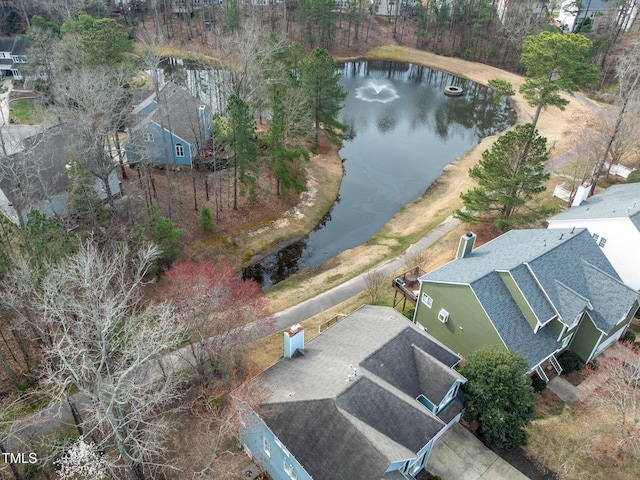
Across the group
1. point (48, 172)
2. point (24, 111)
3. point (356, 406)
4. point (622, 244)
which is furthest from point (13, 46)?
point (622, 244)

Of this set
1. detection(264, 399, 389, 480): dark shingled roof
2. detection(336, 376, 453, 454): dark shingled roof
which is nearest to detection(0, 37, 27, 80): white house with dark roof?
detection(264, 399, 389, 480): dark shingled roof

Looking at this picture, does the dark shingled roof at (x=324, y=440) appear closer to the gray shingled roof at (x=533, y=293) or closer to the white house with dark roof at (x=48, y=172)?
the gray shingled roof at (x=533, y=293)

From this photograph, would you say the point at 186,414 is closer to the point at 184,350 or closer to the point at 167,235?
the point at 184,350

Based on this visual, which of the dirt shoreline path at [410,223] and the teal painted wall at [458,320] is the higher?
the teal painted wall at [458,320]

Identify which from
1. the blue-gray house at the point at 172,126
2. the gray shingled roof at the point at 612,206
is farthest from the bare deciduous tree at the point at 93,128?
the gray shingled roof at the point at 612,206

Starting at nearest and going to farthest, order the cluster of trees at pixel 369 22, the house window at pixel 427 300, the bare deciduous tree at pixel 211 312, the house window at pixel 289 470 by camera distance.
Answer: the house window at pixel 289 470, the bare deciduous tree at pixel 211 312, the house window at pixel 427 300, the cluster of trees at pixel 369 22

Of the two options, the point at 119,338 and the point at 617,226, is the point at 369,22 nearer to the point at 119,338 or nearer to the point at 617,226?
the point at 617,226

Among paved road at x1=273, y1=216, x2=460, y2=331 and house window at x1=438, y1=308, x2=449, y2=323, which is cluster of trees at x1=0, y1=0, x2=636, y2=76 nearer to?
paved road at x1=273, y1=216, x2=460, y2=331

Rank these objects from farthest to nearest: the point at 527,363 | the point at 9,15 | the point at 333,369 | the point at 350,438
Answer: the point at 9,15
the point at 527,363
the point at 333,369
the point at 350,438

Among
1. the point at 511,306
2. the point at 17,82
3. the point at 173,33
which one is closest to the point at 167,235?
the point at 511,306
